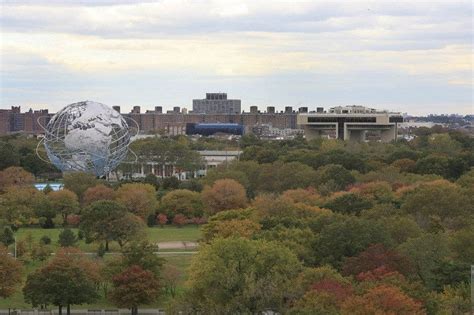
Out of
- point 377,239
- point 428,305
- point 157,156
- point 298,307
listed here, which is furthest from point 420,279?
point 157,156

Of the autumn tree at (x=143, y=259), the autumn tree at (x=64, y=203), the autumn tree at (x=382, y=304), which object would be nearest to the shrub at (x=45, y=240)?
the autumn tree at (x=64, y=203)

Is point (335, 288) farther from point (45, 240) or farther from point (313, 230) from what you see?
point (45, 240)

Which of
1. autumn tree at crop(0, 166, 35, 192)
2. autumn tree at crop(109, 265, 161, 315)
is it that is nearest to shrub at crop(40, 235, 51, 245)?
autumn tree at crop(109, 265, 161, 315)

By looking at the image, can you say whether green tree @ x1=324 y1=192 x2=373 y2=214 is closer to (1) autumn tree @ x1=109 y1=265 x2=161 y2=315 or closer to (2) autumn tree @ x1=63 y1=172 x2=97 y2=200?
(1) autumn tree @ x1=109 y1=265 x2=161 y2=315

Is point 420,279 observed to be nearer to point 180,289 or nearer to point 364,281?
point 364,281

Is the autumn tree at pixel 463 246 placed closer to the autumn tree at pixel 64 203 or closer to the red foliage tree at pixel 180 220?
the red foliage tree at pixel 180 220

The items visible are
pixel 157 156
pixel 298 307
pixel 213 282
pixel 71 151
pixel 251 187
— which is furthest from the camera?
pixel 157 156
